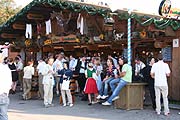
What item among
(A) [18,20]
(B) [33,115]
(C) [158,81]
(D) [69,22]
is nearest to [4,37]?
(A) [18,20]

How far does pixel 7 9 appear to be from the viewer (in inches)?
1433

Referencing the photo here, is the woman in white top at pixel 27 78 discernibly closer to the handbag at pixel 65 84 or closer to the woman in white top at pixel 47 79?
the woman in white top at pixel 47 79

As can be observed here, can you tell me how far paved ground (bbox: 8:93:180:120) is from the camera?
10367 mm

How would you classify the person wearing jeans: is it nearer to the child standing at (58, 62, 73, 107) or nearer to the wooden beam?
the child standing at (58, 62, 73, 107)

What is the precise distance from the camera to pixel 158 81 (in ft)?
34.3

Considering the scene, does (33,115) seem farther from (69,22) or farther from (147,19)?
(69,22)

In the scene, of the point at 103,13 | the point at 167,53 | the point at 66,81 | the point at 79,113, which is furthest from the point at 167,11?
the point at 79,113

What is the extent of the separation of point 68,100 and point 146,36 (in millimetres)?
3840

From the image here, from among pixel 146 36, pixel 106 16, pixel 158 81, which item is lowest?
pixel 158 81

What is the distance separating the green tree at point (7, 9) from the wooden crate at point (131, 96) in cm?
2581

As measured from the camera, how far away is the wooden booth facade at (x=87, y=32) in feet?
41.1

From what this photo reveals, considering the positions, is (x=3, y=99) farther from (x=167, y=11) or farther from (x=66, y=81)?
(x=167, y=11)

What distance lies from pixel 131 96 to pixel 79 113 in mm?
1874

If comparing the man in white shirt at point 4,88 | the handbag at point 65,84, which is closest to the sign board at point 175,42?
the handbag at point 65,84
